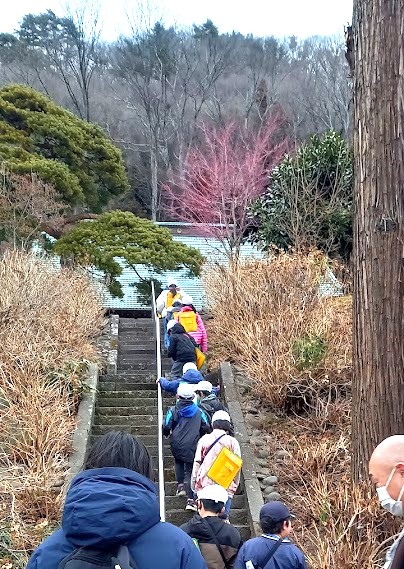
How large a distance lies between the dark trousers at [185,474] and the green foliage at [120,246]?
7167mm

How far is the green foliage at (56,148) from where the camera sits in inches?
537

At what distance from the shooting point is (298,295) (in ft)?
32.2

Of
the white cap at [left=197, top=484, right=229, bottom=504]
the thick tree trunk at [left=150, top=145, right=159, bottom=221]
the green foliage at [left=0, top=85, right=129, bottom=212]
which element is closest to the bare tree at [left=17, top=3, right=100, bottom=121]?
the thick tree trunk at [left=150, top=145, right=159, bottom=221]

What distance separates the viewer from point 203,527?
3791mm

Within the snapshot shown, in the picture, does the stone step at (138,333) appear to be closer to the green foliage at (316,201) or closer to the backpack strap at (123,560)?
the green foliage at (316,201)

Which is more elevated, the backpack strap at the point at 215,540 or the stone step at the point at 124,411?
A: the backpack strap at the point at 215,540

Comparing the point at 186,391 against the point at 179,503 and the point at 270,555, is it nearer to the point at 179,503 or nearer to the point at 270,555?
the point at 179,503

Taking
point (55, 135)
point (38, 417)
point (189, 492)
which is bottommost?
point (189, 492)

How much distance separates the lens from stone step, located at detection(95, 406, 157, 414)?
8566 mm

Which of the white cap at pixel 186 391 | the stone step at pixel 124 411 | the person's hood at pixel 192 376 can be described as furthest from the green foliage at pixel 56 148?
the white cap at pixel 186 391

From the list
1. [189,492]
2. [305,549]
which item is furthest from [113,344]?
[305,549]

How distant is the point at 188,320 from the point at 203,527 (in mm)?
5510

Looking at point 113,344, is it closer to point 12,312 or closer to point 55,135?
point 12,312

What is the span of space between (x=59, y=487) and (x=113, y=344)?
6.61m
